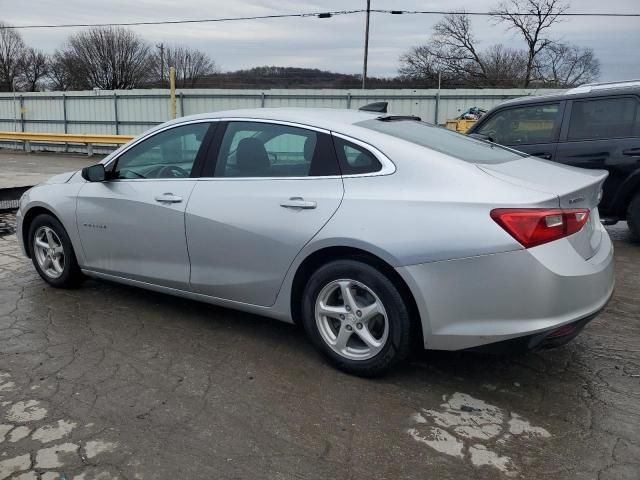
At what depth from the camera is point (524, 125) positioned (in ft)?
22.3

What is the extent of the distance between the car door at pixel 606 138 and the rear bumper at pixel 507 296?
3.72 metres

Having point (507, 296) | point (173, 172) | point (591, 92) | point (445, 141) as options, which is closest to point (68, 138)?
point (173, 172)

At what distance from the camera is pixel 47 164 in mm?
18250

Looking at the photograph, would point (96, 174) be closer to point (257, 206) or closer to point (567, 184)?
point (257, 206)

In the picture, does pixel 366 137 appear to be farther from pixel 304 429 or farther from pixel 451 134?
pixel 304 429

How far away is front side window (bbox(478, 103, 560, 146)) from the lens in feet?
21.6

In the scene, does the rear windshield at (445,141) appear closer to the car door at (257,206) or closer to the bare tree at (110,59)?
the car door at (257,206)

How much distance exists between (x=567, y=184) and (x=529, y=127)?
3967mm

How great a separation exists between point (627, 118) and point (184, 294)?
5.08 metres

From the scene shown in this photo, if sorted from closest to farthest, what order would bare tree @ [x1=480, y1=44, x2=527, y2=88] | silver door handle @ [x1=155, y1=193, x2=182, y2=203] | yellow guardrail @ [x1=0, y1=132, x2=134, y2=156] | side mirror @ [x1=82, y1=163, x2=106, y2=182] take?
silver door handle @ [x1=155, y1=193, x2=182, y2=203] → side mirror @ [x1=82, y1=163, x2=106, y2=182] → yellow guardrail @ [x1=0, y1=132, x2=134, y2=156] → bare tree @ [x1=480, y1=44, x2=527, y2=88]

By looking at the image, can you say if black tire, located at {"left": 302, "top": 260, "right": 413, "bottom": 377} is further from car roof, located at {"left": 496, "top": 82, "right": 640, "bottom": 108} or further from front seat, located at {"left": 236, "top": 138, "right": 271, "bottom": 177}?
car roof, located at {"left": 496, "top": 82, "right": 640, "bottom": 108}

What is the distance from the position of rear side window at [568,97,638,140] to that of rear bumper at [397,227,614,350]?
3.87m

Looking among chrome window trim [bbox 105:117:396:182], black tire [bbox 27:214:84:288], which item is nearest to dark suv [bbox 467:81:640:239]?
chrome window trim [bbox 105:117:396:182]

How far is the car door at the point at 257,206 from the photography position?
11.0ft
